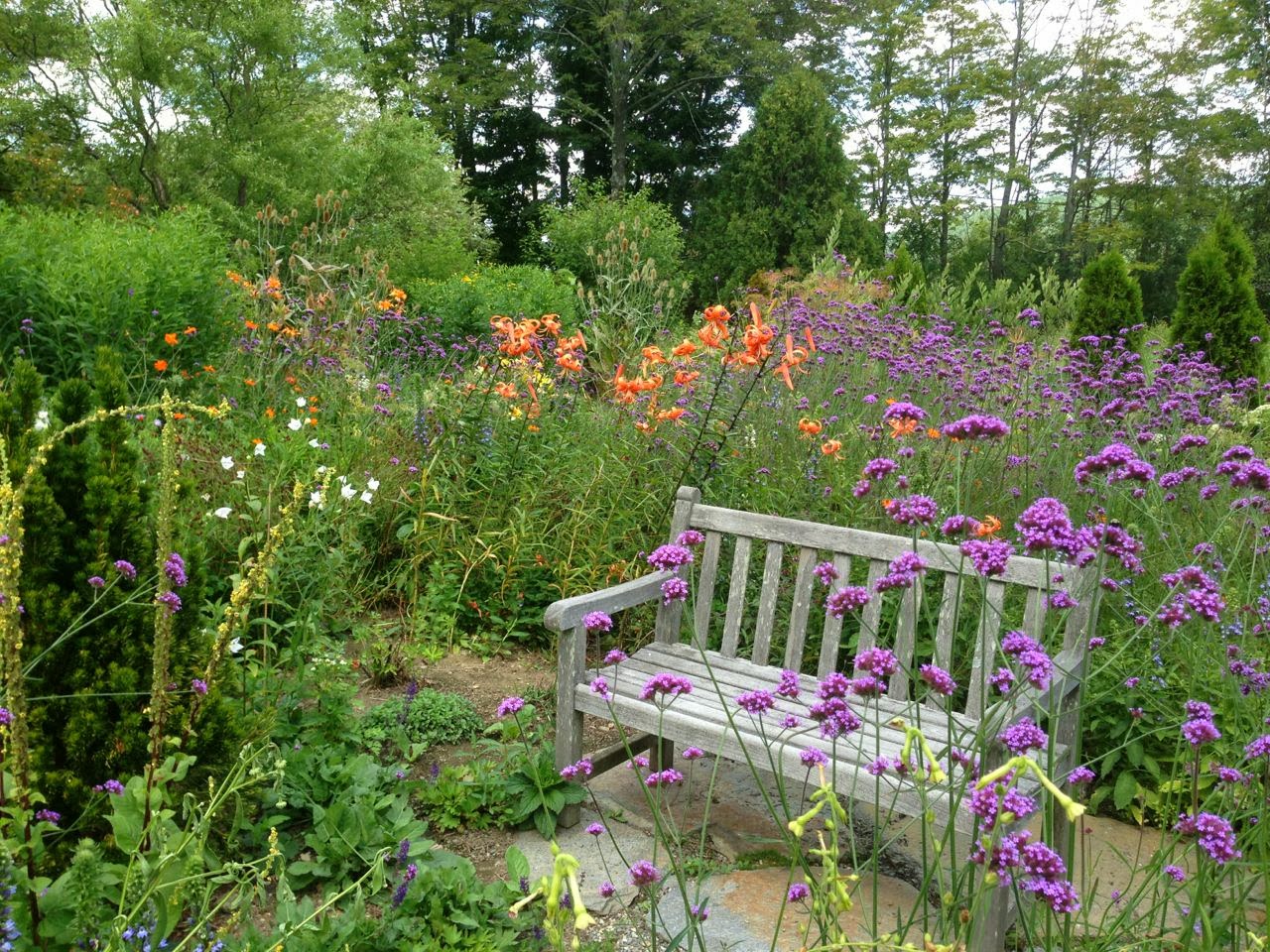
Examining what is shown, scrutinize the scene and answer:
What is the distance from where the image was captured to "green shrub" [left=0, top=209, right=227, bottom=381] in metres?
5.43

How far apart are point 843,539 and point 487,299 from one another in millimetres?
9048

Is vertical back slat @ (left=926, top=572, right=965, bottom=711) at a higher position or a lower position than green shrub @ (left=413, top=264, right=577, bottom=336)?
lower

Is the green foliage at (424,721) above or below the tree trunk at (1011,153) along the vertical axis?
below

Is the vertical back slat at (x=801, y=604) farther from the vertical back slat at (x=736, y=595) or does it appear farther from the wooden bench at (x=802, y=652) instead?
the vertical back slat at (x=736, y=595)

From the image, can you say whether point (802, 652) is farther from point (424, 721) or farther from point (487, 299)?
point (487, 299)

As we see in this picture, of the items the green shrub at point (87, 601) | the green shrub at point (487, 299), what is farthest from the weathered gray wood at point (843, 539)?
the green shrub at point (487, 299)

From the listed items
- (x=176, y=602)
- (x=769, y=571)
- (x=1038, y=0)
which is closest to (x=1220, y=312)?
(x=769, y=571)

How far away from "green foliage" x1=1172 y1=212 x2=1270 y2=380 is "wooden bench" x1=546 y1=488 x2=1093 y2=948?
7359mm

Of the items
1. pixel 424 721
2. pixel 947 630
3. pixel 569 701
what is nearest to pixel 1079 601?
pixel 947 630

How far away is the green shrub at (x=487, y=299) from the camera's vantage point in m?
11.1

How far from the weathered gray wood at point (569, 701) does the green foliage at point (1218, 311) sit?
8.53 meters

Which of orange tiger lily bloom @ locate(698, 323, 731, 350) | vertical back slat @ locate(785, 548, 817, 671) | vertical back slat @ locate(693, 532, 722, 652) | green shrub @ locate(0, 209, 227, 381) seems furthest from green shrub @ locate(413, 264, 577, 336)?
vertical back slat @ locate(785, 548, 817, 671)

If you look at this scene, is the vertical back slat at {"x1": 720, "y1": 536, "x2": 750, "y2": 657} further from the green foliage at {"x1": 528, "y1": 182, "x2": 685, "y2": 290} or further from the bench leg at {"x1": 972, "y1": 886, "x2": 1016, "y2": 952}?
the green foliage at {"x1": 528, "y1": 182, "x2": 685, "y2": 290}

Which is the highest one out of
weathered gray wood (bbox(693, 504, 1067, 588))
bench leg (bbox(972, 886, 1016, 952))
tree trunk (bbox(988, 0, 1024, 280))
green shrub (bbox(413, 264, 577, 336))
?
tree trunk (bbox(988, 0, 1024, 280))
